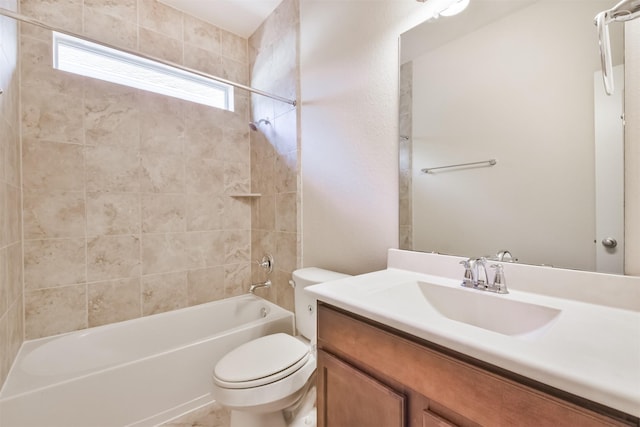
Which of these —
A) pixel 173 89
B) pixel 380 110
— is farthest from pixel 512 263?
pixel 173 89

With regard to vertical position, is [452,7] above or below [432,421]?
above

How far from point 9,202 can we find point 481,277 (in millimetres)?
2076

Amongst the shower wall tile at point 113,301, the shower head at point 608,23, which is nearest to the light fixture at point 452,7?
the shower head at point 608,23

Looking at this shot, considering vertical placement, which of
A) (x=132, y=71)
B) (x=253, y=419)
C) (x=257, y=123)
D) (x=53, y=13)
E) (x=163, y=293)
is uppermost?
(x=53, y=13)

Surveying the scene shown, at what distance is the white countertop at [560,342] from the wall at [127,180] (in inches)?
63.3

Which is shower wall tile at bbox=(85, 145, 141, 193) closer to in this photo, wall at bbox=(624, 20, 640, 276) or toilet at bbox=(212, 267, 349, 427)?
toilet at bbox=(212, 267, 349, 427)

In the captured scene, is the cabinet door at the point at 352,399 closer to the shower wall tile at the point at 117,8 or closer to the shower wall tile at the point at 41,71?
the shower wall tile at the point at 41,71

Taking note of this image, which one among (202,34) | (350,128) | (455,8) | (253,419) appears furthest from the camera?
(202,34)

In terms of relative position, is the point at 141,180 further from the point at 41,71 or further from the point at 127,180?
the point at 41,71

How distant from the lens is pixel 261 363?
3.99 feet

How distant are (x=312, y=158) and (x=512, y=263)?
1.22 metres

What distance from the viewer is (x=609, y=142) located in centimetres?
78

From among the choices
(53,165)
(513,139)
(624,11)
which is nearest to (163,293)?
(53,165)

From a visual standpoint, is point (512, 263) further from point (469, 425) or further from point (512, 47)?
point (512, 47)
